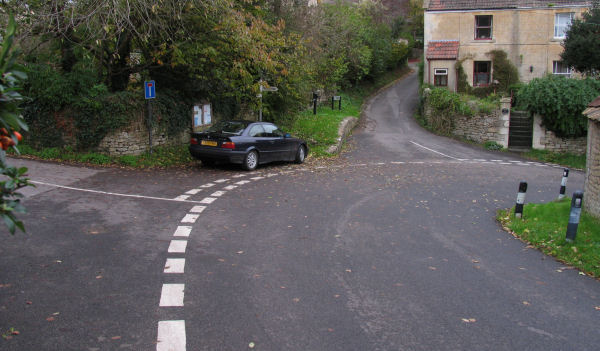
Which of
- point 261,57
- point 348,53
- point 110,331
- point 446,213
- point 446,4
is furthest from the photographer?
point 348,53

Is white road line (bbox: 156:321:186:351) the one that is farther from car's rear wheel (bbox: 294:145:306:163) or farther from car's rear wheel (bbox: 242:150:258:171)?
car's rear wheel (bbox: 294:145:306:163)

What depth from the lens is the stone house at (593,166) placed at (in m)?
10.6

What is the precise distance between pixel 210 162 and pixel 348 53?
78.4 feet

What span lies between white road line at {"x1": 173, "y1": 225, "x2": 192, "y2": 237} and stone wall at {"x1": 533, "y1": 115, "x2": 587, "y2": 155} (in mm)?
22598

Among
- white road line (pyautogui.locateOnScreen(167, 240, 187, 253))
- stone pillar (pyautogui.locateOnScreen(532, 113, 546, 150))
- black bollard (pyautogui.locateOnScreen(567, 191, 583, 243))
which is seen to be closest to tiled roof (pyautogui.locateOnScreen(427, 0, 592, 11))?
stone pillar (pyautogui.locateOnScreen(532, 113, 546, 150))

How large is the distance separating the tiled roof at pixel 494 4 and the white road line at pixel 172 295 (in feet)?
107

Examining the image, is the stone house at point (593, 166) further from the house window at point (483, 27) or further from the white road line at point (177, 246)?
the house window at point (483, 27)

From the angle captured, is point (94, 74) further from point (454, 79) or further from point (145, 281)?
point (454, 79)

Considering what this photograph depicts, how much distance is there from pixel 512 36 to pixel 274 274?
32032 mm

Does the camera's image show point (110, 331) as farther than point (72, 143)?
No

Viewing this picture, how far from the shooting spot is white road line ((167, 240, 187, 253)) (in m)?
8.11

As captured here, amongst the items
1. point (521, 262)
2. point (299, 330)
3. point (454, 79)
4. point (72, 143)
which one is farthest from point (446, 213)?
point (454, 79)

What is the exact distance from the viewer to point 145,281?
668cm

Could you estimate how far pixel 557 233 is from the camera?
9.81 m
